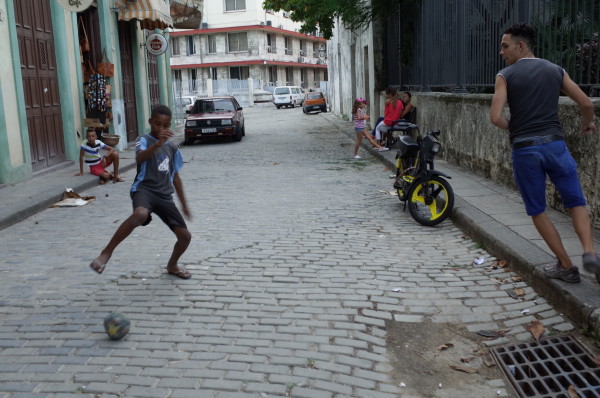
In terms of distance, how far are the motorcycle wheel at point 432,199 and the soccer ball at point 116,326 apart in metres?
4.24

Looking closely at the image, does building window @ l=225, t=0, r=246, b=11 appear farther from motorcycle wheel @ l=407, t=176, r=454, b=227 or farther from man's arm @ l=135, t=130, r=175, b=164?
man's arm @ l=135, t=130, r=175, b=164

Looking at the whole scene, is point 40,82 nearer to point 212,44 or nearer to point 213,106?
point 213,106

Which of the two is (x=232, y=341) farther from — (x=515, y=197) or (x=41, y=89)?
(x=41, y=89)

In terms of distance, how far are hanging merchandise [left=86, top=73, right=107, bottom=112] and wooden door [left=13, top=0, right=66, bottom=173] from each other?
4.61ft

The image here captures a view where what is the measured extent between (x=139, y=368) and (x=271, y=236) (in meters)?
3.34

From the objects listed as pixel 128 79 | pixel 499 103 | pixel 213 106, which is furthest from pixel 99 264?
pixel 213 106

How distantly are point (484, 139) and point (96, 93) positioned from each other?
31.7ft

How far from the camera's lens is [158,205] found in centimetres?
504

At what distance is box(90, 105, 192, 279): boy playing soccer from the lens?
4.89 metres

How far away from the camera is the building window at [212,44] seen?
191ft

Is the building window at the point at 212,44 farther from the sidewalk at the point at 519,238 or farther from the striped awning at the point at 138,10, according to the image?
the sidewalk at the point at 519,238

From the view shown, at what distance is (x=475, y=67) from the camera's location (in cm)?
1045

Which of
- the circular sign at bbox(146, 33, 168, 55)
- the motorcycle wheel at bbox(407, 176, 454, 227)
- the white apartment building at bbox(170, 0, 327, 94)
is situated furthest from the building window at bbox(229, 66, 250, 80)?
the motorcycle wheel at bbox(407, 176, 454, 227)

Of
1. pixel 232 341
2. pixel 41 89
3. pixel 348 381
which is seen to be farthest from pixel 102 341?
pixel 41 89
